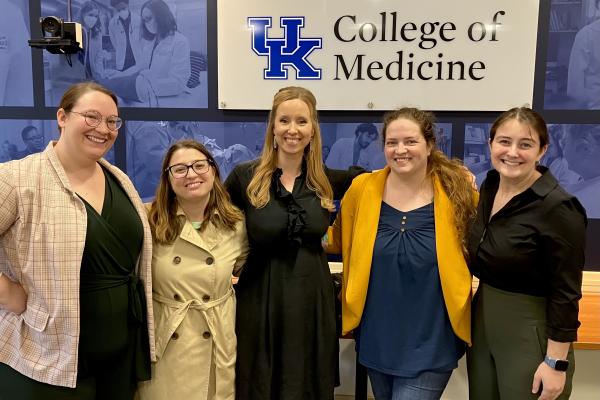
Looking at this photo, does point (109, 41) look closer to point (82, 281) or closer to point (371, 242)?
point (82, 281)

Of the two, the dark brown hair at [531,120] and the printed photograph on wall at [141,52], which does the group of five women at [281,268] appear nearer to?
the dark brown hair at [531,120]

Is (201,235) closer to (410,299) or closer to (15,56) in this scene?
(410,299)

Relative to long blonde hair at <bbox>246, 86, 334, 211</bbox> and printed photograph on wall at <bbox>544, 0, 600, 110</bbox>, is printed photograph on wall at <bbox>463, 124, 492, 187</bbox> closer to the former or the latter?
printed photograph on wall at <bbox>544, 0, 600, 110</bbox>

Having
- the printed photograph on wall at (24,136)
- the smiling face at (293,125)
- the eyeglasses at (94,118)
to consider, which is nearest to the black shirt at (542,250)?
the smiling face at (293,125)

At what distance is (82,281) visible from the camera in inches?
56.1

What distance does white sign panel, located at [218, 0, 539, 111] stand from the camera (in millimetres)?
2510

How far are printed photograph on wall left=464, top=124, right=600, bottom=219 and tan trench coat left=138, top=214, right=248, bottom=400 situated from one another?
1.66m

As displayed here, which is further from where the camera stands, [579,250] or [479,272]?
[479,272]

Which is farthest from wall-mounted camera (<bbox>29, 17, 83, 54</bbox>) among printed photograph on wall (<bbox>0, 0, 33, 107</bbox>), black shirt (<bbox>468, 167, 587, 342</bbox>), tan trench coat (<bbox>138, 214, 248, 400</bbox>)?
black shirt (<bbox>468, 167, 587, 342</bbox>)

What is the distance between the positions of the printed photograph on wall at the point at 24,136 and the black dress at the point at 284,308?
151 centimetres

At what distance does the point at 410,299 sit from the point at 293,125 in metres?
0.75

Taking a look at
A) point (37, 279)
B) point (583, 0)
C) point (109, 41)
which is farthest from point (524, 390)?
point (109, 41)

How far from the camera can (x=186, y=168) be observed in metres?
1.66

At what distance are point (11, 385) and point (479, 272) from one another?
1485 millimetres
